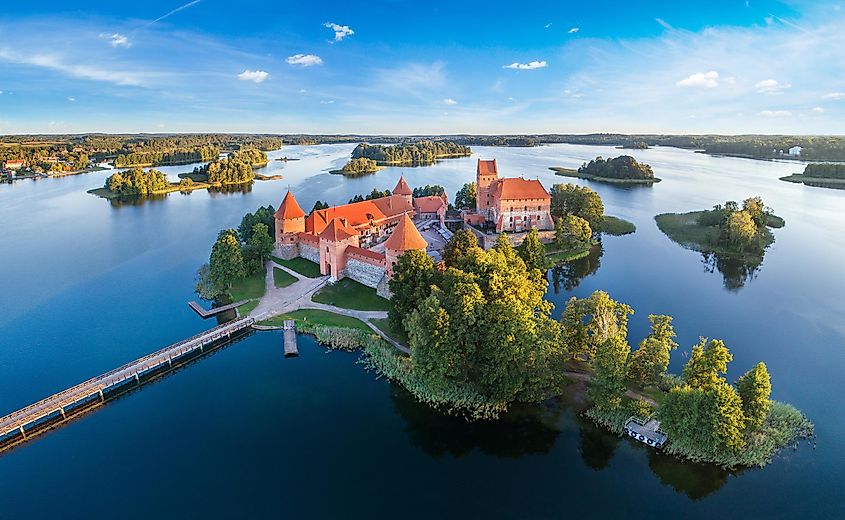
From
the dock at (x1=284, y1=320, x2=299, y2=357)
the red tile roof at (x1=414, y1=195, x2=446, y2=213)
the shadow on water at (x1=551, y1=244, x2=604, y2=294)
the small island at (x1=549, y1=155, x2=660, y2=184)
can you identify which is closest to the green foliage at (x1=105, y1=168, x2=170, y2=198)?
the red tile roof at (x1=414, y1=195, x2=446, y2=213)

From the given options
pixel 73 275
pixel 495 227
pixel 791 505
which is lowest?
pixel 791 505

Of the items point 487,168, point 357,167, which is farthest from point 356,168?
point 487,168

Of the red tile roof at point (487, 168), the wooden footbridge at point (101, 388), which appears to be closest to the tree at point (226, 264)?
the wooden footbridge at point (101, 388)

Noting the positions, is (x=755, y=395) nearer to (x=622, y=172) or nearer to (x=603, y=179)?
(x=603, y=179)

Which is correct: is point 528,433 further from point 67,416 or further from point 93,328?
point 93,328

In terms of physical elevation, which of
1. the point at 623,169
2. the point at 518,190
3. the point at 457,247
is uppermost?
the point at 623,169

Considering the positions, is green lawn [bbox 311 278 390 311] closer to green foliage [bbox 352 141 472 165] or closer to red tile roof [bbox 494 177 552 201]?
red tile roof [bbox 494 177 552 201]

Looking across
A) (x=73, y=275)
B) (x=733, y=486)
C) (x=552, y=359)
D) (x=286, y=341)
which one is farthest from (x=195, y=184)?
(x=733, y=486)
